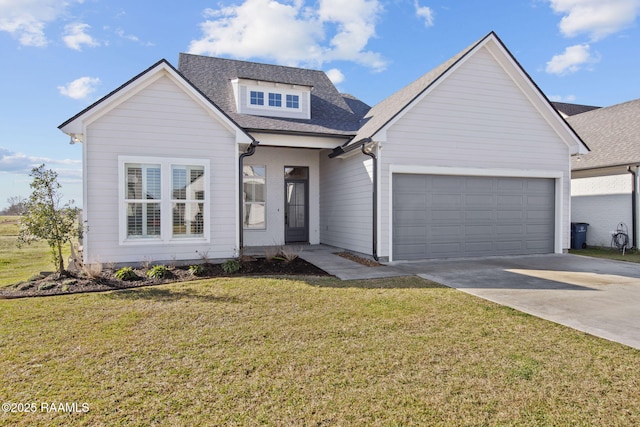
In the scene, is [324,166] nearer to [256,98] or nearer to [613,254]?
[256,98]

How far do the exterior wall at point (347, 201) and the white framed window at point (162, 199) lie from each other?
438 cm

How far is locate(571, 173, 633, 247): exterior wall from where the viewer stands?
13500 mm

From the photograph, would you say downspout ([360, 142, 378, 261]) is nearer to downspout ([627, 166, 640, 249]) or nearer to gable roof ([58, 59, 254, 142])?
gable roof ([58, 59, 254, 142])

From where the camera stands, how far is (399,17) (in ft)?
45.9

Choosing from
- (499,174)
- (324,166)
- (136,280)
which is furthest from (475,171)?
(136,280)

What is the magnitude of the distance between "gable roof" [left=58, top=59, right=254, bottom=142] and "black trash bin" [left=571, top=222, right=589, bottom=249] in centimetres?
1300

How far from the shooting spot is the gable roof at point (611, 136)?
1357 cm

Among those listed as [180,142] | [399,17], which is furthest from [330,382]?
[399,17]

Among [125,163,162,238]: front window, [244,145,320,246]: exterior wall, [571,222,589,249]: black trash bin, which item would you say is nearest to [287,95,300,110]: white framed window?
[244,145,320,246]: exterior wall

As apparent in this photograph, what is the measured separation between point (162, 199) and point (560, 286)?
350 inches

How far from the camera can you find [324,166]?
13750 millimetres

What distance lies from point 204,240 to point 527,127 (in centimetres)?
1021

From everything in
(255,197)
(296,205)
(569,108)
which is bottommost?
(296,205)

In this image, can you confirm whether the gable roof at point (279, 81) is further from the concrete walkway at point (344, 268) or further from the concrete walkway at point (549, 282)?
the concrete walkway at point (549, 282)
